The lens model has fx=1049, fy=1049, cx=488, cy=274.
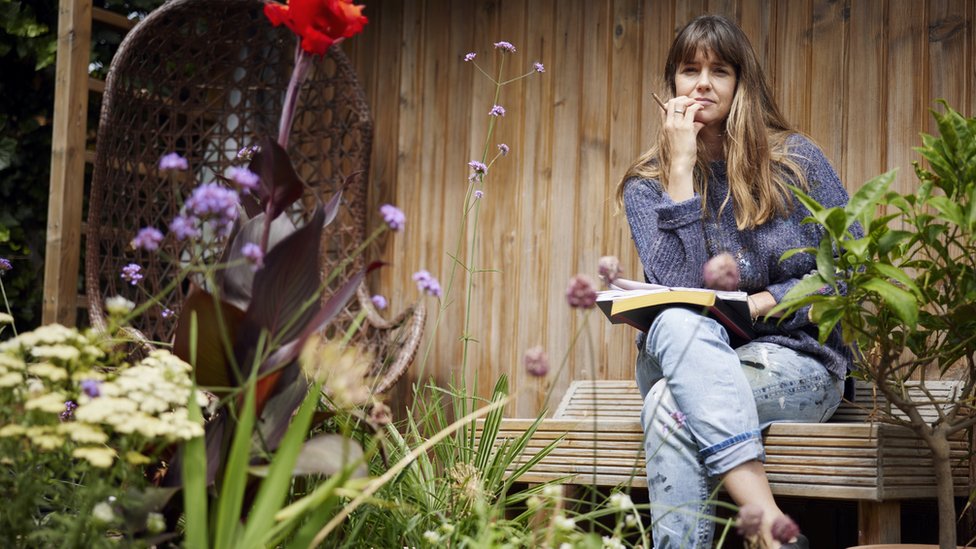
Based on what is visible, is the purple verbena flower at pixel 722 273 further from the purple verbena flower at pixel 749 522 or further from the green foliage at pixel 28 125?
the green foliage at pixel 28 125

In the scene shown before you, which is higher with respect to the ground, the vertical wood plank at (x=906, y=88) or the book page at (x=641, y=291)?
the vertical wood plank at (x=906, y=88)

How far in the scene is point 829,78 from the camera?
2869mm

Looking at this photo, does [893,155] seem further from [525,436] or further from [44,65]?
[44,65]

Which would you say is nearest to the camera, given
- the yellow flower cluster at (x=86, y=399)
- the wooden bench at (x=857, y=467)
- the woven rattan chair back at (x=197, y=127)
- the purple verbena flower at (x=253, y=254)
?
the yellow flower cluster at (x=86, y=399)

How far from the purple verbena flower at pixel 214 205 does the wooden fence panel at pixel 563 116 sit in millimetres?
1640

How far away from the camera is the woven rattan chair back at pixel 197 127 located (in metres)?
3.42

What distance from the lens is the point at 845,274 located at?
1.62 metres

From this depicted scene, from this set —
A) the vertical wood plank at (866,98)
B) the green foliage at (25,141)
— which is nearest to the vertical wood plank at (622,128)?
the vertical wood plank at (866,98)

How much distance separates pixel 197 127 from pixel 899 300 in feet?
9.46

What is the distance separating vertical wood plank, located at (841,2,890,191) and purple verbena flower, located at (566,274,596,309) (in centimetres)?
172

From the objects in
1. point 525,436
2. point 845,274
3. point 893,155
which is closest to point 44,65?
point 525,436

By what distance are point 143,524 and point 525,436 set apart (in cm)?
92

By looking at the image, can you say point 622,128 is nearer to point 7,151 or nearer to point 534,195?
point 534,195

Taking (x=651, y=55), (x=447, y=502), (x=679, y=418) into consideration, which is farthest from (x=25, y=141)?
(x=679, y=418)
